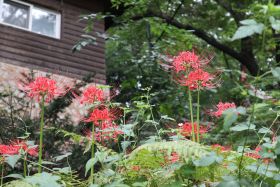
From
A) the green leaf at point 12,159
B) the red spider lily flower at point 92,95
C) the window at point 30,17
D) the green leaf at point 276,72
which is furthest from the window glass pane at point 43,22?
the green leaf at point 276,72

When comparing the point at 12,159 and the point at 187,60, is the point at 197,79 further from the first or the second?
the point at 12,159

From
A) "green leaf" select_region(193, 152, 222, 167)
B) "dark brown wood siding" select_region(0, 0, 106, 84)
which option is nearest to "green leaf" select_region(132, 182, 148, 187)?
"green leaf" select_region(193, 152, 222, 167)

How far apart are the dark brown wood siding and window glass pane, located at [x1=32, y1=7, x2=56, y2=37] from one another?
19 centimetres

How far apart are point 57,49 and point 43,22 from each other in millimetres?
815

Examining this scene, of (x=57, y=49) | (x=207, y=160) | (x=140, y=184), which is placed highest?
(x=57, y=49)

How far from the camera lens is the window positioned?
10895mm

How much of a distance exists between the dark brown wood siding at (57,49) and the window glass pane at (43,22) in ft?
0.63

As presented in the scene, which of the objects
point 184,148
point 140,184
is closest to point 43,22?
point 140,184

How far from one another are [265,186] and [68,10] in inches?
442

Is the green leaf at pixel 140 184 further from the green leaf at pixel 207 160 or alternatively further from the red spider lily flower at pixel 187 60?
the red spider lily flower at pixel 187 60

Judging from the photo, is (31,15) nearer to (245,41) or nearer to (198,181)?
(245,41)

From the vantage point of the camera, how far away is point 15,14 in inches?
436

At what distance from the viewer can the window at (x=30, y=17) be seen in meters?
10.9

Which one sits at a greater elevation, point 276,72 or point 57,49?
point 57,49
